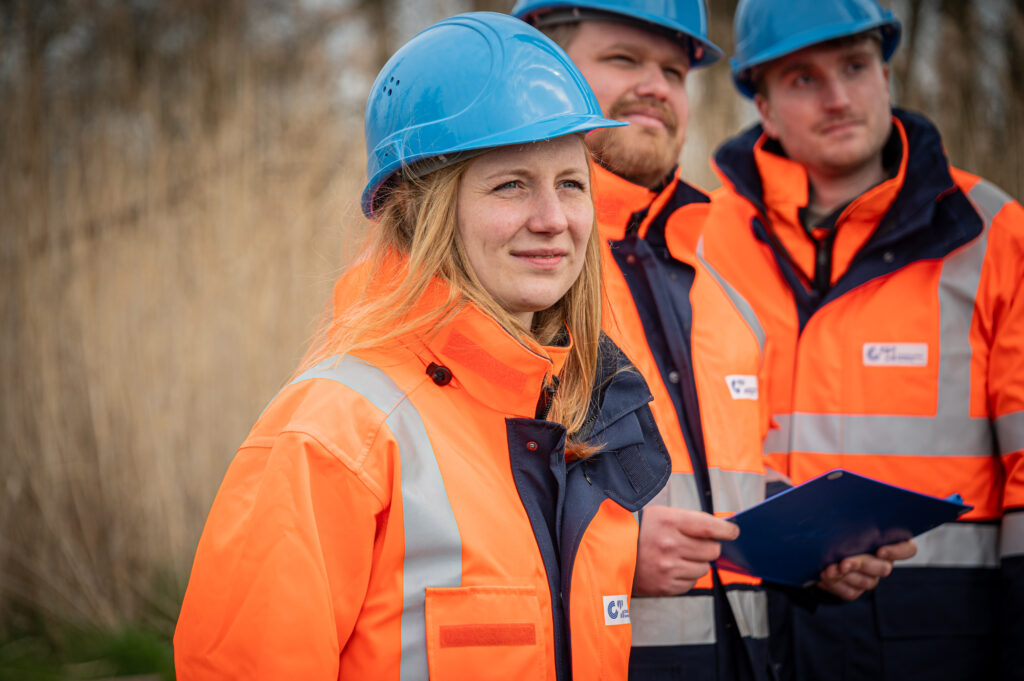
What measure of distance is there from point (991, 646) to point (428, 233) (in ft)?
7.21

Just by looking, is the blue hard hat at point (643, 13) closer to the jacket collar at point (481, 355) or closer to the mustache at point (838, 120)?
the mustache at point (838, 120)

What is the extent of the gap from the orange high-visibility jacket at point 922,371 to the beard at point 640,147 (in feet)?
1.31

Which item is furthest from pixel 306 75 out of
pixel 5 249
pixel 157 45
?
pixel 5 249

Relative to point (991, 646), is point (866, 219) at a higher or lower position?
higher

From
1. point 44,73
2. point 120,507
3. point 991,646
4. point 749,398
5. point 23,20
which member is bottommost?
point 991,646

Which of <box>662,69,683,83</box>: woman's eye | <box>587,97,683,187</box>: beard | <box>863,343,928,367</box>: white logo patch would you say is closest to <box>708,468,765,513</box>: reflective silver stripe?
<box>863,343,928,367</box>: white logo patch

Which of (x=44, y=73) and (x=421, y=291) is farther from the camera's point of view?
(x=44, y=73)

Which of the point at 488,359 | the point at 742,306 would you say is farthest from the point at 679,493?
the point at 488,359

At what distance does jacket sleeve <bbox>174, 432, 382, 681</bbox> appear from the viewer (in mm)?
1376

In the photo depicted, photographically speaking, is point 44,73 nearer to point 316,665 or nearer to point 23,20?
point 23,20

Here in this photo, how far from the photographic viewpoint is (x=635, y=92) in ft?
8.61

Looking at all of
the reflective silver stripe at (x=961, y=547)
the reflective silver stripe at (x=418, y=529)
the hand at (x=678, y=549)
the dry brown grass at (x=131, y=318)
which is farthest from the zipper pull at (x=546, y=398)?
the dry brown grass at (x=131, y=318)

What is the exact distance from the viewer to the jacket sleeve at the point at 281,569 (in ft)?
4.51

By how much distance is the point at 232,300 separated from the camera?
15.1ft
